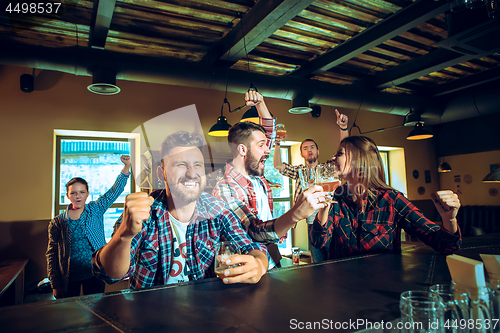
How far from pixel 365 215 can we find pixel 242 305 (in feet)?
3.84

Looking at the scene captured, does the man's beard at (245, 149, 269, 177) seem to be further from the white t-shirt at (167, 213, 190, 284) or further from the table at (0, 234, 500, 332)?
the table at (0, 234, 500, 332)

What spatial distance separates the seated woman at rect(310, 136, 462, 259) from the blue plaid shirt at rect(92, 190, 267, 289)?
1.70 feet

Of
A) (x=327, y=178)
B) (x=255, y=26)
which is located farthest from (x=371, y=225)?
(x=255, y=26)

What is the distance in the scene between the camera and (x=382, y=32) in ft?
11.4

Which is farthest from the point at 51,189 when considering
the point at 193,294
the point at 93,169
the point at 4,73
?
the point at 193,294

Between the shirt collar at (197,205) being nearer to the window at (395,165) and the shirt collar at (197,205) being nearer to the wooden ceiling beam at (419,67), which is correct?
the wooden ceiling beam at (419,67)

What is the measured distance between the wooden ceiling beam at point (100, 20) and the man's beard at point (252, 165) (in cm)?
178

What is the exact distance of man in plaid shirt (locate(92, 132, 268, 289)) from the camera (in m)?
1.23

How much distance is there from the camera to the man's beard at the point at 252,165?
215 cm

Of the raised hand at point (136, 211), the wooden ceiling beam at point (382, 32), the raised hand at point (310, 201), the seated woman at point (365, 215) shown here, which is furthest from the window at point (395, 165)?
the raised hand at point (136, 211)

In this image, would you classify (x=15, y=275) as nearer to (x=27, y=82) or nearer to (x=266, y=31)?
(x=27, y=82)

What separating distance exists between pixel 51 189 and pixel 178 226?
326 cm

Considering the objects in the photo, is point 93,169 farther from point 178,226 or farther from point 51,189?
point 178,226

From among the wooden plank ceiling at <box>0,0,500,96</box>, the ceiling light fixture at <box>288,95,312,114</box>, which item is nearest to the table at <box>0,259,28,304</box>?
the wooden plank ceiling at <box>0,0,500,96</box>
